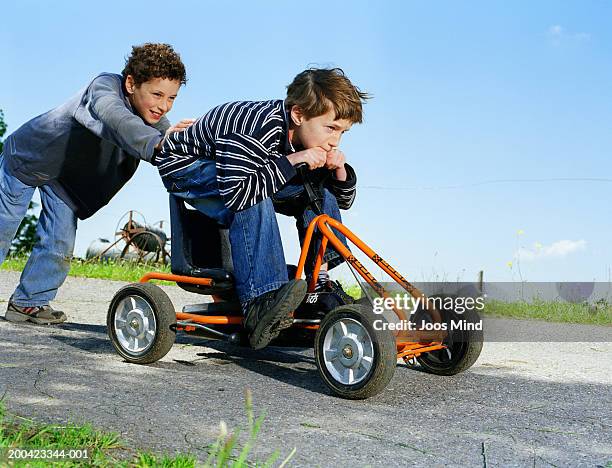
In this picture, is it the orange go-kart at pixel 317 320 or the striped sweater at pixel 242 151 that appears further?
the striped sweater at pixel 242 151

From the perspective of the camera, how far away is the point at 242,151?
3.37 meters

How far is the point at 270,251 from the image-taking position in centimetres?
338

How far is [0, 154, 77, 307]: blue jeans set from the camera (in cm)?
521

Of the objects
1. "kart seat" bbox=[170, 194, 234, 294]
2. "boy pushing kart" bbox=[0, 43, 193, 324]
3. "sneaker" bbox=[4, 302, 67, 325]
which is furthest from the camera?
"sneaker" bbox=[4, 302, 67, 325]

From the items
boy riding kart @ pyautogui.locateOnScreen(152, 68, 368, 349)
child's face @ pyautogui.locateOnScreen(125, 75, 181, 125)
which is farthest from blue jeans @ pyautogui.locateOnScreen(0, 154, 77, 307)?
boy riding kart @ pyautogui.locateOnScreen(152, 68, 368, 349)

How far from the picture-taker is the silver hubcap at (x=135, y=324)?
3.77m

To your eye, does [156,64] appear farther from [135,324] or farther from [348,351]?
[348,351]

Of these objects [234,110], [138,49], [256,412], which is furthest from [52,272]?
[256,412]

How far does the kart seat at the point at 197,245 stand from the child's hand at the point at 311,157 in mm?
668

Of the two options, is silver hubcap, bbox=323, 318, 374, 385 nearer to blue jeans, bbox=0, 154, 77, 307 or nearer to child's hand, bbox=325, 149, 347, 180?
child's hand, bbox=325, 149, 347, 180

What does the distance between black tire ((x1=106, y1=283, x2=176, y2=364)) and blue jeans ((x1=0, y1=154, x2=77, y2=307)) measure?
4.98 ft

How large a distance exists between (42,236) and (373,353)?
10.1 ft

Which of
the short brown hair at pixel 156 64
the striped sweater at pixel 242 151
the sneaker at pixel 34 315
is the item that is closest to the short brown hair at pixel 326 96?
the striped sweater at pixel 242 151

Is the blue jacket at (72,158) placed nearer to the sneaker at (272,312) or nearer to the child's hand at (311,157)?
the child's hand at (311,157)
